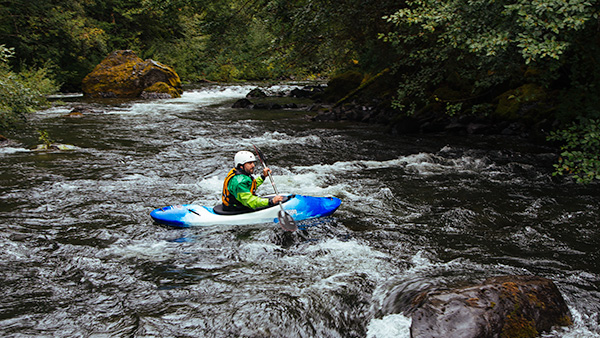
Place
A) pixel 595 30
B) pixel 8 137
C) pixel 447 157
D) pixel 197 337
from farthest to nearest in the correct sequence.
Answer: pixel 8 137 < pixel 447 157 < pixel 595 30 < pixel 197 337

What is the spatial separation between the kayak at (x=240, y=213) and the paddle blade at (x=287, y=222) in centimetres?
22

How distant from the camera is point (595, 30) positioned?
581cm

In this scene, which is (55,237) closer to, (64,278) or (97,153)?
(64,278)

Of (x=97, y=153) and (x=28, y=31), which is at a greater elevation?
(x=28, y=31)

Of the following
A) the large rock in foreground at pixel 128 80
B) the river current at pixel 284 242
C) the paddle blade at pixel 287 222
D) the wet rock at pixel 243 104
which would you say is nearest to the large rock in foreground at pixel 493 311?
the river current at pixel 284 242

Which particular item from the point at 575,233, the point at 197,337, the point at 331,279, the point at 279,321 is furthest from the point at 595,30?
the point at 197,337

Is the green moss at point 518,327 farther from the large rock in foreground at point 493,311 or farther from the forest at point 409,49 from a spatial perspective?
the forest at point 409,49

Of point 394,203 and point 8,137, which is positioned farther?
point 8,137

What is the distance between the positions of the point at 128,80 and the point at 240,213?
16243 mm

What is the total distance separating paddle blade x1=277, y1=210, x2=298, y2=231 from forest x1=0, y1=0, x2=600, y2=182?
112 inches

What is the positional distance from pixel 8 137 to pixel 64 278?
7.91m

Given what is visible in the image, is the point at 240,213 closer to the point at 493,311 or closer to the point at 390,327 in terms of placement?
the point at 390,327

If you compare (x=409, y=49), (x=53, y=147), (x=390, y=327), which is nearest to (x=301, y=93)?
(x=409, y=49)

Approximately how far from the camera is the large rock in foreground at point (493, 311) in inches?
112
